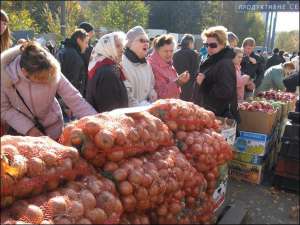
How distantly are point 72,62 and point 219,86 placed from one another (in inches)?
101

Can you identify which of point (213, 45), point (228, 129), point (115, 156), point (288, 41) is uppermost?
point (213, 45)

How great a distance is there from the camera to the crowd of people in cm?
257

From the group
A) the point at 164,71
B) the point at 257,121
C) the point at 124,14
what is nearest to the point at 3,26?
the point at 164,71

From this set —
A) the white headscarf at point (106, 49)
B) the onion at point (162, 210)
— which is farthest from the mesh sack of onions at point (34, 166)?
the white headscarf at point (106, 49)

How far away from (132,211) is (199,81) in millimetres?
2430

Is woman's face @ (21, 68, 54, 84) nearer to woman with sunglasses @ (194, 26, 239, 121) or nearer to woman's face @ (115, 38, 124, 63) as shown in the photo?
woman's face @ (115, 38, 124, 63)

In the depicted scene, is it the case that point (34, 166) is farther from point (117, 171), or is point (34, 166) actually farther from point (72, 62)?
point (72, 62)

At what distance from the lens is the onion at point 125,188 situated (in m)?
1.97

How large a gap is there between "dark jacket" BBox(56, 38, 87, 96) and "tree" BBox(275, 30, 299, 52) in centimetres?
6596

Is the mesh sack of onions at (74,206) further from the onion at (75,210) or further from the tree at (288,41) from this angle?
the tree at (288,41)

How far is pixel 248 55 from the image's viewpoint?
733 cm

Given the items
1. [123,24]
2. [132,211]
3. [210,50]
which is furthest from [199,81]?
[123,24]

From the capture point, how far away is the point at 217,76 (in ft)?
13.5

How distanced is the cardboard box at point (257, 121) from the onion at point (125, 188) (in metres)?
3.32
